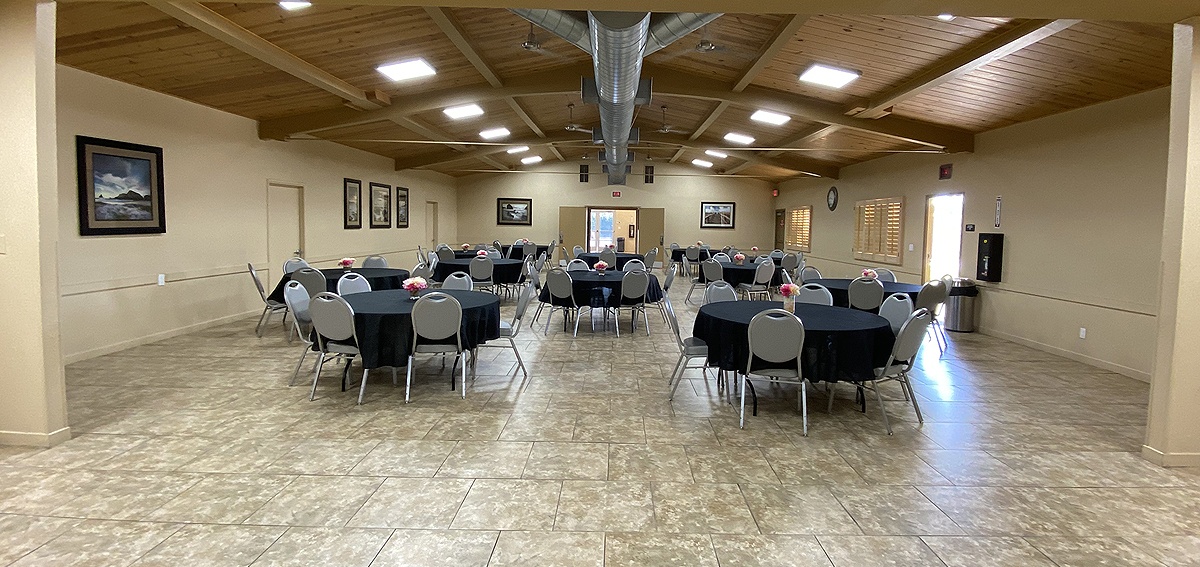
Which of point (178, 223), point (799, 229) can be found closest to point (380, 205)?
point (178, 223)

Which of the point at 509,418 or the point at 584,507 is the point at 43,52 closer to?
the point at 509,418

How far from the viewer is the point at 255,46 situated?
221 inches

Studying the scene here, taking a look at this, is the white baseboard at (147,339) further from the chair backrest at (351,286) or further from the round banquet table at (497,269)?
the round banquet table at (497,269)

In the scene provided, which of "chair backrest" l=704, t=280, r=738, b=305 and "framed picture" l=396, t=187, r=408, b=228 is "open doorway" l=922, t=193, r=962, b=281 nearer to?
"chair backrest" l=704, t=280, r=738, b=305

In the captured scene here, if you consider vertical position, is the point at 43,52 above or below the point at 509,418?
above

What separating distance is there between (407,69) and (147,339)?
4.23 meters

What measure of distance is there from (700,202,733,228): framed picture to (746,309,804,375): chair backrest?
14871 millimetres

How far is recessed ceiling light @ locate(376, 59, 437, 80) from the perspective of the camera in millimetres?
7066

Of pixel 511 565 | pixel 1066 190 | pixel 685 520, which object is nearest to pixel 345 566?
pixel 511 565

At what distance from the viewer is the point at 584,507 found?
3033 mm

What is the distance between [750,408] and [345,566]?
316cm

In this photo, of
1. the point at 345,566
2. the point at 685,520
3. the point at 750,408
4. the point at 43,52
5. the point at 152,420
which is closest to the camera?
the point at 345,566

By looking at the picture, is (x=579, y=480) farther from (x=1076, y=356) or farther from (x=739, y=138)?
(x=739, y=138)

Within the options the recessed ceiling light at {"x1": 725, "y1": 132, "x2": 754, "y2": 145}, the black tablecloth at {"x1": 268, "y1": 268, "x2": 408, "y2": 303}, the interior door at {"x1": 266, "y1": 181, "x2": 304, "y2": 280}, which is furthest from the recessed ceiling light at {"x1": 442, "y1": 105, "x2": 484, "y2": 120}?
the recessed ceiling light at {"x1": 725, "y1": 132, "x2": 754, "y2": 145}
